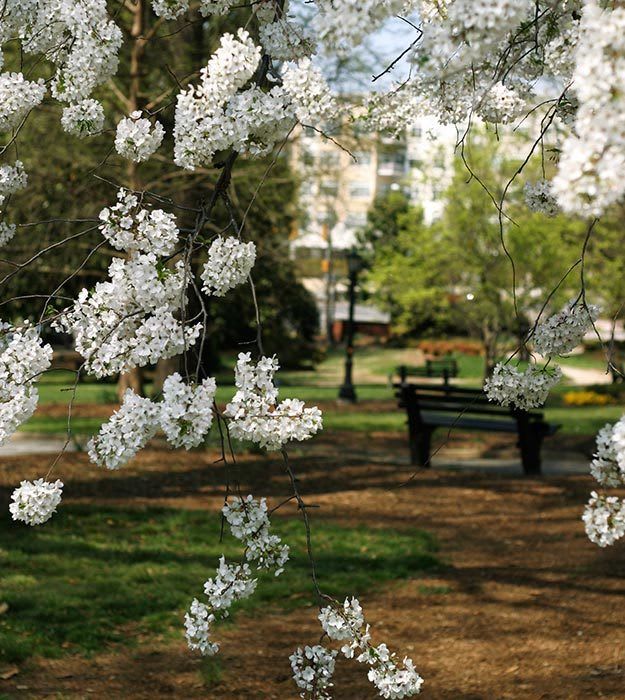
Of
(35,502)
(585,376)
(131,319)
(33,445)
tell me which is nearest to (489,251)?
(585,376)

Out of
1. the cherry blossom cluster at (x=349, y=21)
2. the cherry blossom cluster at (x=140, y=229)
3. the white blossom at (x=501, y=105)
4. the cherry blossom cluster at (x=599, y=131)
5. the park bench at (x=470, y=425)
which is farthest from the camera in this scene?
the park bench at (x=470, y=425)

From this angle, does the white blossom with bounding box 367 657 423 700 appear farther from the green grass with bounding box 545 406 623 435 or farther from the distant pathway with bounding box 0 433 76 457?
the green grass with bounding box 545 406 623 435

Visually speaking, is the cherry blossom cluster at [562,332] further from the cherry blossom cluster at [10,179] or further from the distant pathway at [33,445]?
the distant pathway at [33,445]

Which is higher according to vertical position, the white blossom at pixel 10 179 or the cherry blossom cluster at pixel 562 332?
the white blossom at pixel 10 179

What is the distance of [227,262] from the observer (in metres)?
3.28

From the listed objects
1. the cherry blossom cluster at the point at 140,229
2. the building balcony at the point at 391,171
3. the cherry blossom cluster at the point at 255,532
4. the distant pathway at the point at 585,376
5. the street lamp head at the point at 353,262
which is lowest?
the distant pathway at the point at 585,376

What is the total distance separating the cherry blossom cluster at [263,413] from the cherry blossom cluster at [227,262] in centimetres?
36

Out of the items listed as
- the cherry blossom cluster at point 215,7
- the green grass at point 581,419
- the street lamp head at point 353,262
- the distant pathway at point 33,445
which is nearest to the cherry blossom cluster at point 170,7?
the cherry blossom cluster at point 215,7

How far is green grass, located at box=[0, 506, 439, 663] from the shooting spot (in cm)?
597

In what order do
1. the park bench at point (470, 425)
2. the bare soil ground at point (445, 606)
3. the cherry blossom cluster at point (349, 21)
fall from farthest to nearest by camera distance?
the park bench at point (470, 425) → the bare soil ground at point (445, 606) → the cherry blossom cluster at point (349, 21)

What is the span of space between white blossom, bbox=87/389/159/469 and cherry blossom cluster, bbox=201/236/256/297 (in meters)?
→ 0.49

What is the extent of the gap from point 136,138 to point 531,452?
29.2 feet

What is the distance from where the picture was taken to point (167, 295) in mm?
3162

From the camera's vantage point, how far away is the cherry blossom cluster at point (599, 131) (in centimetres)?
185
